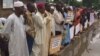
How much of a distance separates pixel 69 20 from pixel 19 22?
15.2 feet

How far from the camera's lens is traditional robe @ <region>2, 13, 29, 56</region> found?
652 cm

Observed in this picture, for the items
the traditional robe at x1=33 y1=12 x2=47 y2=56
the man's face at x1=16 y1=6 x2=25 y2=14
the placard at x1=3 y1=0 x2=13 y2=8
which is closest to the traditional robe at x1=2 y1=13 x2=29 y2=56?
the man's face at x1=16 y1=6 x2=25 y2=14

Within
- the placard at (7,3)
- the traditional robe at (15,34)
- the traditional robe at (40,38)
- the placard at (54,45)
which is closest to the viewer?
the traditional robe at (15,34)

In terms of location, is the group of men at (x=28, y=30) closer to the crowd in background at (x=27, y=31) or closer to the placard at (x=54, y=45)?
the crowd in background at (x=27, y=31)

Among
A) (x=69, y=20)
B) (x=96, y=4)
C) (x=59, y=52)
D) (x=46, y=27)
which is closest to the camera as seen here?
(x=46, y=27)

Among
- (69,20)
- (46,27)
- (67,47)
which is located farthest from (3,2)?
(46,27)

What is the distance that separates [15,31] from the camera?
6.57 m

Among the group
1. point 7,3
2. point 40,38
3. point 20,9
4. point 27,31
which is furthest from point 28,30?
point 7,3

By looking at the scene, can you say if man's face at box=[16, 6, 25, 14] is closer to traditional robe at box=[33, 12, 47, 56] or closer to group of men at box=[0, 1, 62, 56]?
group of men at box=[0, 1, 62, 56]

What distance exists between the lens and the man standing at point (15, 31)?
652 centimetres

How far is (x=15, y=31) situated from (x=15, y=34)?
57mm

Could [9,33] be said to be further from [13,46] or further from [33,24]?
[33,24]

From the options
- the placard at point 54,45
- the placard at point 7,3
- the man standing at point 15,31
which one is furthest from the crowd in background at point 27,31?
the placard at point 7,3

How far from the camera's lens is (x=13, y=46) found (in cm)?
652
